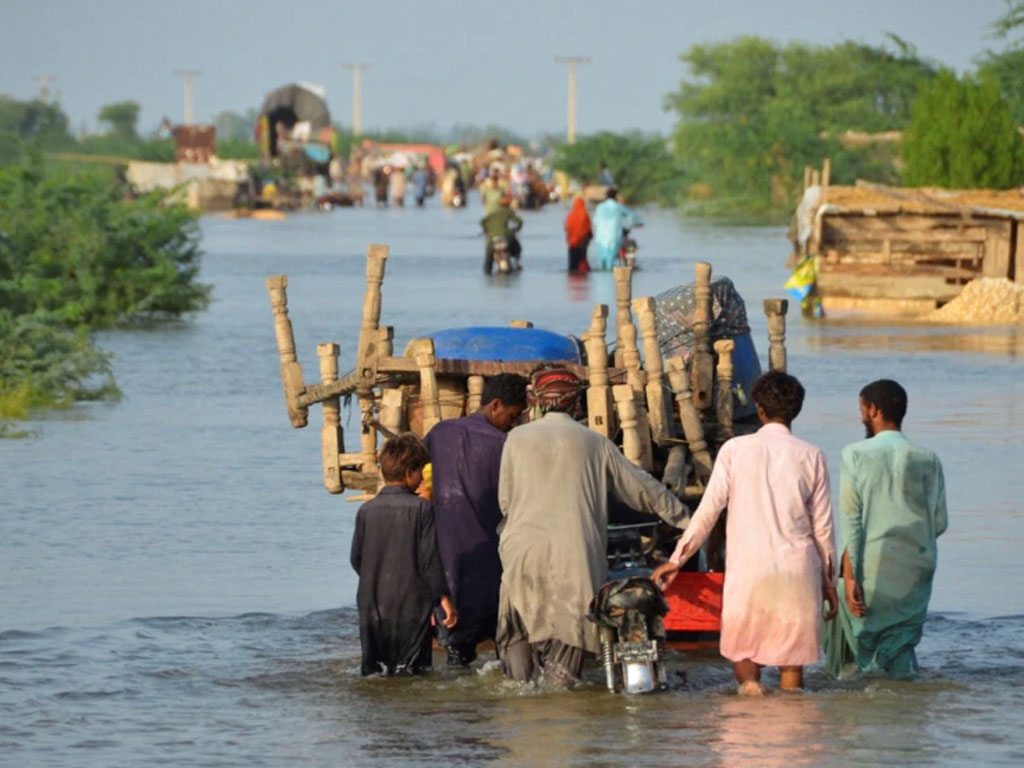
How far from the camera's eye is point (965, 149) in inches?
1180

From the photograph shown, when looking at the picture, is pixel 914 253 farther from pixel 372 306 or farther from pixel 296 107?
pixel 296 107

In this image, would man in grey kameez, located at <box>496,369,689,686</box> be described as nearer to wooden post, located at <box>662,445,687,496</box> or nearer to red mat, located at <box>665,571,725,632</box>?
wooden post, located at <box>662,445,687,496</box>

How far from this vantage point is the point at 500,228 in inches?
1233

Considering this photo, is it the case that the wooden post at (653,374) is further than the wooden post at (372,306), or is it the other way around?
the wooden post at (372,306)

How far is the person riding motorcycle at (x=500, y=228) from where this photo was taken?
1223 inches

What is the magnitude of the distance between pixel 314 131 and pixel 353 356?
59102 millimetres

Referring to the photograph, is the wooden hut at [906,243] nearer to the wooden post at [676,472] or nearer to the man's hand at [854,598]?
the wooden post at [676,472]

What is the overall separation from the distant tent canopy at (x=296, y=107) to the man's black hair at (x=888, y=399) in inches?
2877

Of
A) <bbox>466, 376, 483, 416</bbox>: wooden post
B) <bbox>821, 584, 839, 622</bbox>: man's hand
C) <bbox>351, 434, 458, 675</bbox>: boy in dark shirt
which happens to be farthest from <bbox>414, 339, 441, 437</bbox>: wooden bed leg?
<bbox>821, 584, 839, 622</bbox>: man's hand

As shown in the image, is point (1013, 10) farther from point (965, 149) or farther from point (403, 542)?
point (403, 542)

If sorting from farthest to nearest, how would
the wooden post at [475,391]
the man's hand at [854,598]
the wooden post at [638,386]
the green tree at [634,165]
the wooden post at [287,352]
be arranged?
the green tree at [634,165]
the wooden post at [287,352]
the wooden post at [475,391]
the wooden post at [638,386]
the man's hand at [854,598]

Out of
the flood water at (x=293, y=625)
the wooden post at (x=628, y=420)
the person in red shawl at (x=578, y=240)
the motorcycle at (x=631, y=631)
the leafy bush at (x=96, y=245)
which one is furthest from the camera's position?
the person in red shawl at (x=578, y=240)

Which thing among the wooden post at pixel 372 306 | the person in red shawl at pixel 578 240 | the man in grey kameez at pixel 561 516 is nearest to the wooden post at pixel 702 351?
the wooden post at pixel 372 306

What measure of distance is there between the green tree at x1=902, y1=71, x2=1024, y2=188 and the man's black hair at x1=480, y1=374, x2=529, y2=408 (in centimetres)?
2293
